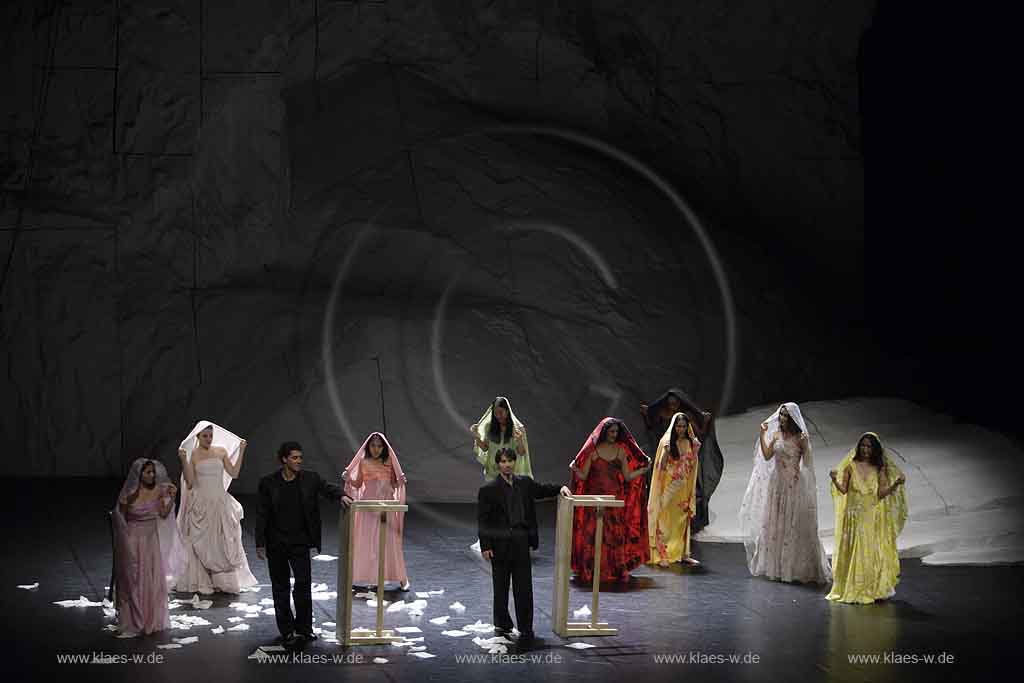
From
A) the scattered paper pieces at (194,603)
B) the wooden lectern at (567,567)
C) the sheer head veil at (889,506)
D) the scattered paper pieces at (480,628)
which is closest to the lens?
the wooden lectern at (567,567)

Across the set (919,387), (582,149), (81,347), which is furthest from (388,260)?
(919,387)

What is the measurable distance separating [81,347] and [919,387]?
405 inches

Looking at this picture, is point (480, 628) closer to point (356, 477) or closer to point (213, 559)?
point (356, 477)

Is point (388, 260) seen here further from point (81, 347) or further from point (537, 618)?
point (537, 618)

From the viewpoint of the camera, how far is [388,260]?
51.7ft

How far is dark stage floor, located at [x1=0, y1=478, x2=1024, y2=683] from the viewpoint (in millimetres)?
7141

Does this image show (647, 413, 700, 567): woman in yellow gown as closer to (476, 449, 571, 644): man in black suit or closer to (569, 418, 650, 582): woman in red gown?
(569, 418, 650, 582): woman in red gown

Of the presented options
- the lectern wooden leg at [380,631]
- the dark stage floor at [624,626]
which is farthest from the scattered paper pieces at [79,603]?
the lectern wooden leg at [380,631]

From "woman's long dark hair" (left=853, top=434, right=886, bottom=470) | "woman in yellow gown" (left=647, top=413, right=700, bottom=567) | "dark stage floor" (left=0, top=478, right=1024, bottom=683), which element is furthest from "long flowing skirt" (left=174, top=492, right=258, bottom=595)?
"woman's long dark hair" (left=853, top=434, right=886, bottom=470)

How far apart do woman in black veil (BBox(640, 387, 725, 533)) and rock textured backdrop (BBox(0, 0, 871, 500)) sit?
3.45 m

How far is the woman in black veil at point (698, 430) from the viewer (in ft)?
38.0

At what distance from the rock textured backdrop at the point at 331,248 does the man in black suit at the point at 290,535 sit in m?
7.22

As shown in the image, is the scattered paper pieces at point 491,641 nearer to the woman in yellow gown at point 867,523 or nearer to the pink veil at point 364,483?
the pink veil at point 364,483

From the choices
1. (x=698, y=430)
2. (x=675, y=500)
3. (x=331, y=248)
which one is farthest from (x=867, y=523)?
(x=331, y=248)
